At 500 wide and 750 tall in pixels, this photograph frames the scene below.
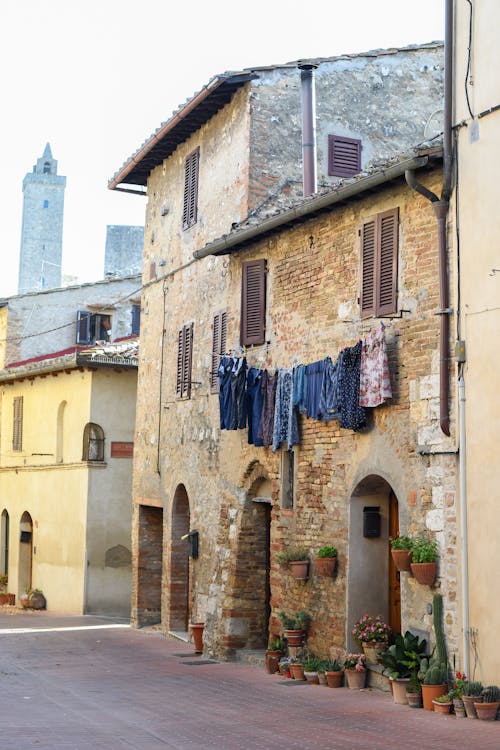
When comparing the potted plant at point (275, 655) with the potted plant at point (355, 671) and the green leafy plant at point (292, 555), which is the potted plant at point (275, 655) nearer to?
the green leafy plant at point (292, 555)

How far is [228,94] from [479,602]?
36.2ft

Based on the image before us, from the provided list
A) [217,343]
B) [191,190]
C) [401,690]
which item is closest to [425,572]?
[401,690]

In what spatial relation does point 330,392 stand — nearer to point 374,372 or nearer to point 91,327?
point 374,372

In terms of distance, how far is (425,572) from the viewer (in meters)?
12.0

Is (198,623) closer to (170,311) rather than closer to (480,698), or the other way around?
(170,311)

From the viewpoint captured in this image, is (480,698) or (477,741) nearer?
(477,741)

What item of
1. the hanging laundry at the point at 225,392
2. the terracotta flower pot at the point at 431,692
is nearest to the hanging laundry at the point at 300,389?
the hanging laundry at the point at 225,392

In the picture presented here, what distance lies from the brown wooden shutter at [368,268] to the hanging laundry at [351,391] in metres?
0.49

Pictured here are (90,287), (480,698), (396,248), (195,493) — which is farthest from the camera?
(90,287)

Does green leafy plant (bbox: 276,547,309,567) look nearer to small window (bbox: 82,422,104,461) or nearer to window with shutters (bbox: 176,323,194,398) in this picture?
window with shutters (bbox: 176,323,194,398)

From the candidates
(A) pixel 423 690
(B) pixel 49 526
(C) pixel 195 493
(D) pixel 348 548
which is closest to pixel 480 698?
(A) pixel 423 690

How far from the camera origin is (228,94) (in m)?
19.2

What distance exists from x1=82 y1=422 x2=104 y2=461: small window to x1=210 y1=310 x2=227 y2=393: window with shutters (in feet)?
26.0

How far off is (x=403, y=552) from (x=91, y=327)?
21.9 meters
